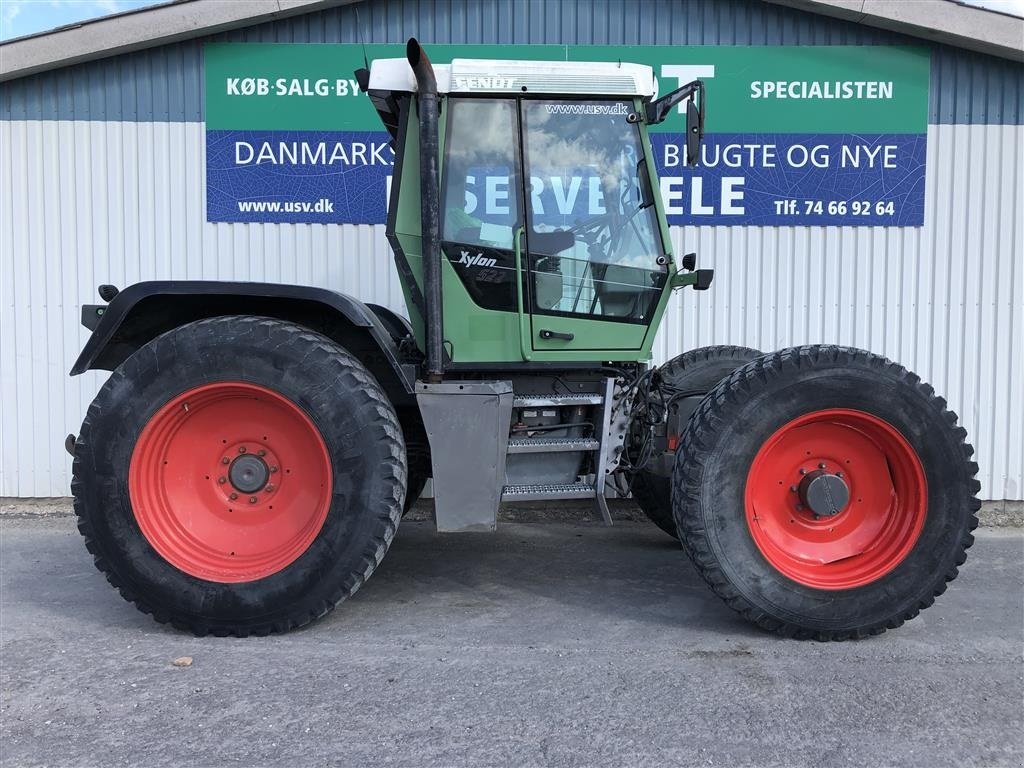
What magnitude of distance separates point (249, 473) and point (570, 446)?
1.55 meters

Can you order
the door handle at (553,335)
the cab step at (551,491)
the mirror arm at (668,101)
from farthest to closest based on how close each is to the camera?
the door handle at (553,335)
the cab step at (551,491)
the mirror arm at (668,101)

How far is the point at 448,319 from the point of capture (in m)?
3.75

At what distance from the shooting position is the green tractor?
336 cm

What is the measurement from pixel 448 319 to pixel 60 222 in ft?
13.1

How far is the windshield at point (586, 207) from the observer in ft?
12.2

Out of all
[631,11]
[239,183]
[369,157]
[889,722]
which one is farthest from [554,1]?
[889,722]

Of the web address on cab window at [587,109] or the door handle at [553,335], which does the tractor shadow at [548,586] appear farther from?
the web address on cab window at [587,109]

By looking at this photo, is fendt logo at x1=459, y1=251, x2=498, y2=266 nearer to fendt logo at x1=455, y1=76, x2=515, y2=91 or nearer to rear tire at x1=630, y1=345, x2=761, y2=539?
fendt logo at x1=455, y1=76, x2=515, y2=91

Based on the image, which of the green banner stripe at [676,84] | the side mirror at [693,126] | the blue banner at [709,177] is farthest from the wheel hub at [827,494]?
the green banner stripe at [676,84]

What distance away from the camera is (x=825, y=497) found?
343cm

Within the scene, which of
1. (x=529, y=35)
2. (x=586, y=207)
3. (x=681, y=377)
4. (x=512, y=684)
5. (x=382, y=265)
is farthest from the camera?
(x=382, y=265)

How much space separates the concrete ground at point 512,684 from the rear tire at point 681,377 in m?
0.67

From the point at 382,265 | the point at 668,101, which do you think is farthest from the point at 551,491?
the point at 382,265

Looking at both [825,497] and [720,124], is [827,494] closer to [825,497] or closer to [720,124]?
[825,497]
